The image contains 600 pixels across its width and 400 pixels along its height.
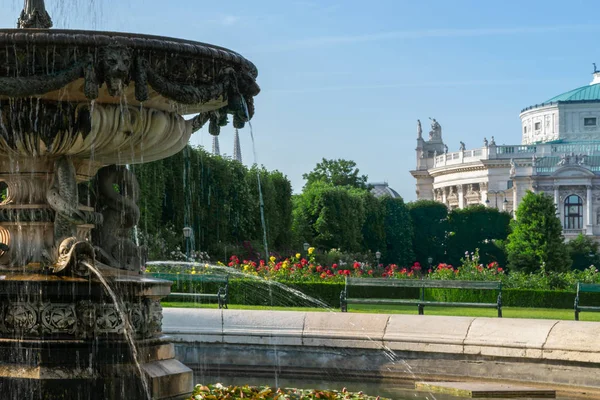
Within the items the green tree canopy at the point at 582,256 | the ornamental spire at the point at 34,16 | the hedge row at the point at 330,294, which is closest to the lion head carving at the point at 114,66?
the ornamental spire at the point at 34,16

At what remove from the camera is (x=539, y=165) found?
102 m

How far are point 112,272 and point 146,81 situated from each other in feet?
4.15

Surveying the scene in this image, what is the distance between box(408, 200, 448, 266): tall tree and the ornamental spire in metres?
72.8

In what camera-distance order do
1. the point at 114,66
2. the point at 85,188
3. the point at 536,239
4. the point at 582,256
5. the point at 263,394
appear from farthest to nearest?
the point at 582,256 → the point at 536,239 → the point at 263,394 → the point at 85,188 → the point at 114,66

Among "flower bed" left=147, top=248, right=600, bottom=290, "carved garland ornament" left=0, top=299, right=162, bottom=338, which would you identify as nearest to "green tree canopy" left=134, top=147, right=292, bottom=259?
"flower bed" left=147, top=248, right=600, bottom=290

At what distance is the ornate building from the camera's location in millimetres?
98250

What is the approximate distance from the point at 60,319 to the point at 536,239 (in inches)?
1847

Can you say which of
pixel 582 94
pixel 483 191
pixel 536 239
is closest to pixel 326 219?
pixel 536 239

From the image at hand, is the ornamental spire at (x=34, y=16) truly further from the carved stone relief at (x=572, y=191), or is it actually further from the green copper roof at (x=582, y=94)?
the green copper roof at (x=582, y=94)

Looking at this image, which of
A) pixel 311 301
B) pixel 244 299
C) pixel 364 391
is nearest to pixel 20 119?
pixel 364 391

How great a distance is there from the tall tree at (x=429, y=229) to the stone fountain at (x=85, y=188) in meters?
72.8

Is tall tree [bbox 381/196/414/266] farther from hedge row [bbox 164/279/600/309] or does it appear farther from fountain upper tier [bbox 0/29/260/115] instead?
fountain upper tier [bbox 0/29/260/115]

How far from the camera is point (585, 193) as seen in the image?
98.2m

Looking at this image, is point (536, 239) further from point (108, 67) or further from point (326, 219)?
point (108, 67)
